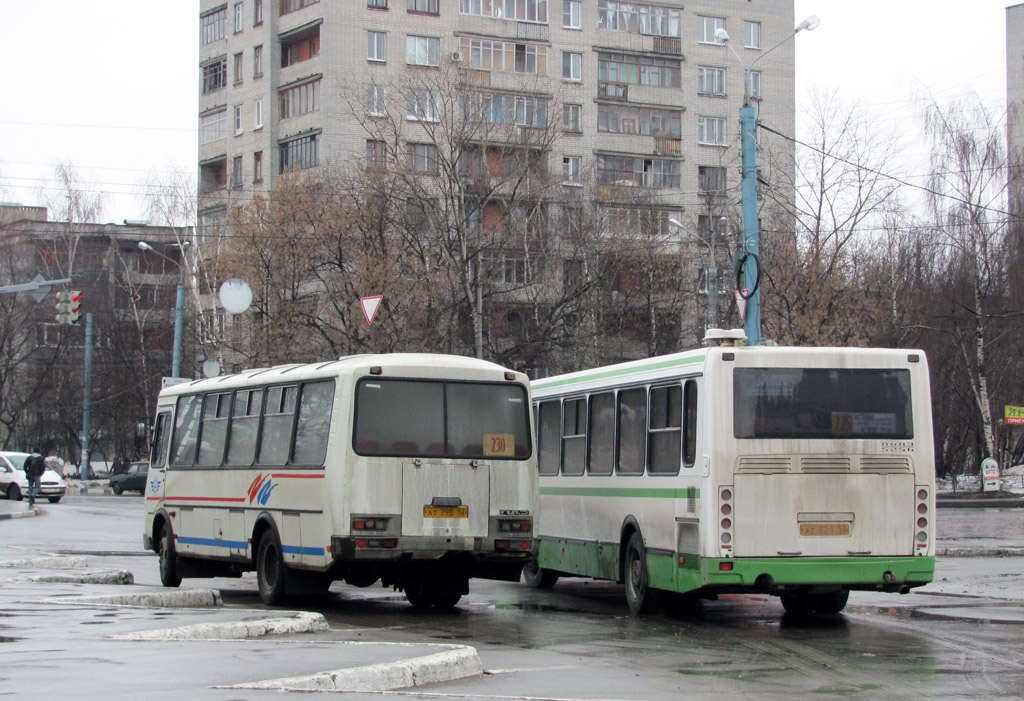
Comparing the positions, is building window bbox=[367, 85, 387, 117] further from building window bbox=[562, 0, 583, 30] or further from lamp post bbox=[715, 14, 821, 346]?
building window bbox=[562, 0, 583, 30]

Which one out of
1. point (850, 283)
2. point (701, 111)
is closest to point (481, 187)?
point (850, 283)


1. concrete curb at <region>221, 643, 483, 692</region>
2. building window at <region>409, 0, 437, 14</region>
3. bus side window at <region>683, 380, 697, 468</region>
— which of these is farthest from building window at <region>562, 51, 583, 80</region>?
concrete curb at <region>221, 643, 483, 692</region>

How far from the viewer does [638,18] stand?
251 ft

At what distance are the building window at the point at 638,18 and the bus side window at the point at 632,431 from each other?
62159 mm

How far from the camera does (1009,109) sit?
5675 centimetres

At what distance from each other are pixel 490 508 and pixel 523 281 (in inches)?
1323

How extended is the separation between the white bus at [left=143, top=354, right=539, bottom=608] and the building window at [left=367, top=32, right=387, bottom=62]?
54423mm

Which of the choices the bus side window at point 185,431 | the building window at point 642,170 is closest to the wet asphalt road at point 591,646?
the bus side window at point 185,431

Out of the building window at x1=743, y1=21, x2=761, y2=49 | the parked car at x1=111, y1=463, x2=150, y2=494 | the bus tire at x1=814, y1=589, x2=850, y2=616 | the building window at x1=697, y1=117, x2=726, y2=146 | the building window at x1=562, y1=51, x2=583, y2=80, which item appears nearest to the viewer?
the bus tire at x1=814, y1=589, x2=850, y2=616

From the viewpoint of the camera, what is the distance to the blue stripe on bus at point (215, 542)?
17.0m

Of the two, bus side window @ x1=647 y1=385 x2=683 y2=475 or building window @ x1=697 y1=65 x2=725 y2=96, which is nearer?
bus side window @ x1=647 y1=385 x2=683 y2=475

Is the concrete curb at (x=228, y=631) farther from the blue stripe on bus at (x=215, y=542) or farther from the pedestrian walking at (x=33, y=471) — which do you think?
the pedestrian walking at (x=33, y=471)

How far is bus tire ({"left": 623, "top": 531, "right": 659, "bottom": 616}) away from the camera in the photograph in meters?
15.0

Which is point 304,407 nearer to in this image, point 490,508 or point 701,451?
point 490,508
